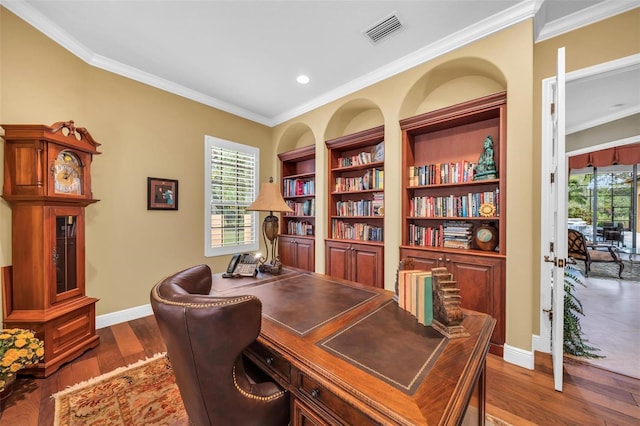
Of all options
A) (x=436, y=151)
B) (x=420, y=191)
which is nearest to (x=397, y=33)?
(x=436, y=151)

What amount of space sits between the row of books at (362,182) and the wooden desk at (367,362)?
2036 mm

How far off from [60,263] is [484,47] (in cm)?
429

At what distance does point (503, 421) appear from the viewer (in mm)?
1565

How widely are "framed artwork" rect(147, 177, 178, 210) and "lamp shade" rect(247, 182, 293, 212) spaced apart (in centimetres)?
160

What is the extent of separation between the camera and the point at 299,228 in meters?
4.35

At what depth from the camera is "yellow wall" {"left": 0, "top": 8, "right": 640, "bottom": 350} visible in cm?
209

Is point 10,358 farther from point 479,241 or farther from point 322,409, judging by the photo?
point 479,241

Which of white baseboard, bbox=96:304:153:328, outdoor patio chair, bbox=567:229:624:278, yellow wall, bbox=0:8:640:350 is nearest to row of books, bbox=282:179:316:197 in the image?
yellow wall, bbox=0:8:640:350

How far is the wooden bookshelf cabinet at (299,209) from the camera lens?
4.00 m

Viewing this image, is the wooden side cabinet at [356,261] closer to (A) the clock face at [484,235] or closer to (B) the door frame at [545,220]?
(A) the clock face at [484,235]

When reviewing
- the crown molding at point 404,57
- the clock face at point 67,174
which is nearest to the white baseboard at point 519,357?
the crown molding at point 404,57

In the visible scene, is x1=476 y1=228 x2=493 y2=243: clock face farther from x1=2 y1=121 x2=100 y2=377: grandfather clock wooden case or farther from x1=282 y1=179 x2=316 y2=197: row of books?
x1=2 y1=121 x2=100 y2=377: grandfather clock wooden case

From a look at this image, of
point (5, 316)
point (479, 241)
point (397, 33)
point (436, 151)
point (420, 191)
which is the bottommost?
point (5, 316)

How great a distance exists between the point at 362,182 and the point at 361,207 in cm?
35
